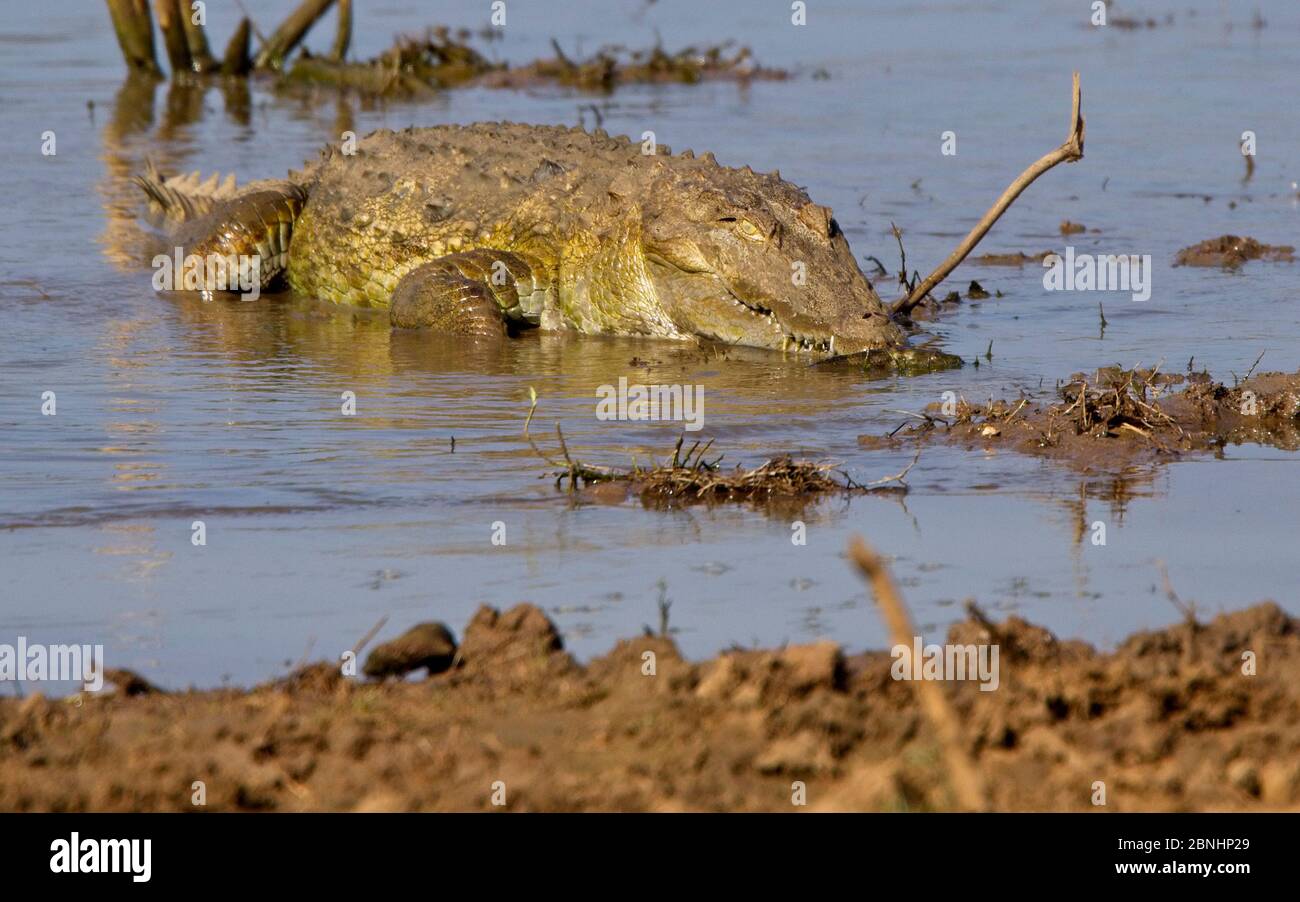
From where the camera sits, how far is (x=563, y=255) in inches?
391

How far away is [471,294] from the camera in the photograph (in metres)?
9.57

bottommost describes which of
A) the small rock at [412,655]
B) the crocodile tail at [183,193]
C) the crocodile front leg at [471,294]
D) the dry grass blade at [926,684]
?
the small rock at [412,655]

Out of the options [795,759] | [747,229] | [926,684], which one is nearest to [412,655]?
[795,759]

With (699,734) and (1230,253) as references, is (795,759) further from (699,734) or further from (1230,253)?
(1230,253)

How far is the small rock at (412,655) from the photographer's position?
4.54 metres

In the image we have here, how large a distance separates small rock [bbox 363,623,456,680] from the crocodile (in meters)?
4.73

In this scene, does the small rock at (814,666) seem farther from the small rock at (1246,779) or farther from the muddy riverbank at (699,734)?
the small rock at (1246,779)

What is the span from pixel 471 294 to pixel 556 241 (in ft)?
2.22

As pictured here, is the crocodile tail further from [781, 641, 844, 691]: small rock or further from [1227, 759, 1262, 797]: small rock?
[1227, 759, 1262, 797]: small rock

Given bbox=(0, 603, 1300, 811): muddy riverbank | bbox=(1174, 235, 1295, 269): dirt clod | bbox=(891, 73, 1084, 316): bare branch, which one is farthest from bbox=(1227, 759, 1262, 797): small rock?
bbox=(1174, 235, 1295, 269): dirt clod

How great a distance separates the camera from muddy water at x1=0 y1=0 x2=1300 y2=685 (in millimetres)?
5109

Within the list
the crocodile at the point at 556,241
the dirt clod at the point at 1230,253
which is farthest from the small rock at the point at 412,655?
the dirt clod at the point at 1230,253

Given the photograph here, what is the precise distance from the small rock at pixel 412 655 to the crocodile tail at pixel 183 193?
7489 millimetres
